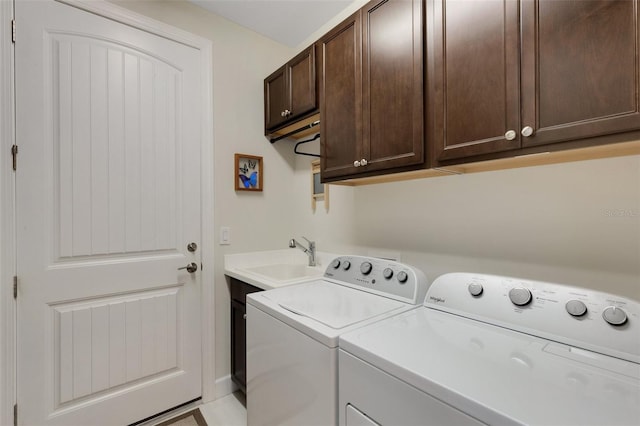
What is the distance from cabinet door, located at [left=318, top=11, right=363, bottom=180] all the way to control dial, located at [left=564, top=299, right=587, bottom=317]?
3.09ft

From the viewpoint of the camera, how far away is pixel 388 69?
128 centimetres

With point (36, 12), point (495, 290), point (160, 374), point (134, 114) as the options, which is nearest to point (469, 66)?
point (495, 290)

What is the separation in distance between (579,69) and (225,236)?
1.94 metres

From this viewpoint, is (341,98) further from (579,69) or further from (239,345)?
(239,345)

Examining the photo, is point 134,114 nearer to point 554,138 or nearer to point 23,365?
point 23,365

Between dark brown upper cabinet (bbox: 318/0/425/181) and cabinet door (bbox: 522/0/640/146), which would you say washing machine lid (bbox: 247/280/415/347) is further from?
cabinet door (bbox: 522/0/640/146)

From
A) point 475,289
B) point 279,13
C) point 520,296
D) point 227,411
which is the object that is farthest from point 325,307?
point 279,13

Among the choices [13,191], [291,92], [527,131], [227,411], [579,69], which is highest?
[291,92]

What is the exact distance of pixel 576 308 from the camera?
831 mm

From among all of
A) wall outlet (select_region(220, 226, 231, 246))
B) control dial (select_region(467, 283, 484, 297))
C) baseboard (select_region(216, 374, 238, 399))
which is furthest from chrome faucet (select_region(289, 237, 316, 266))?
control dial (select_region(467, 283, 484, 297))

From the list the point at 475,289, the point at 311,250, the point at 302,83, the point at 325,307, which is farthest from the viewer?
the point at 311,250

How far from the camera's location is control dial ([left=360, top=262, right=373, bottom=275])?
56.7 inches

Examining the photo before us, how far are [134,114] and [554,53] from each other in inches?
77.7

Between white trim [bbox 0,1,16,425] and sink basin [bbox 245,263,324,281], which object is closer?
white trim [bbox 0,1,16,425]
